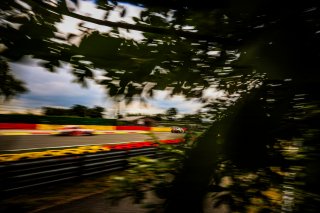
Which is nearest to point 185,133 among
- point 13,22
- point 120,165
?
point 13,22

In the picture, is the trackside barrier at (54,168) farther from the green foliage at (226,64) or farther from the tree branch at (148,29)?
the tree branch at (148,29)

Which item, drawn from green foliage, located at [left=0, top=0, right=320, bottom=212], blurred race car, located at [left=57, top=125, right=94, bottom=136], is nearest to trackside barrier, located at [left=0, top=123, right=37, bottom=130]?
blurred race car, located at [left=57, top=125, right=94, bottom=136]

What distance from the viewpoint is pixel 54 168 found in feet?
24.6

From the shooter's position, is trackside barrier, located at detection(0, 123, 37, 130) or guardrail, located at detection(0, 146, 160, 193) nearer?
guardrail, located at detection(0, 146, 160, 193)

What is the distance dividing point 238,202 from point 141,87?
1.38 m

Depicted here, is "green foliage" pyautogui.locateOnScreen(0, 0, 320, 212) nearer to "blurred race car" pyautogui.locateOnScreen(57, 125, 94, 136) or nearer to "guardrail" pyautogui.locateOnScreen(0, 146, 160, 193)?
"guardrail" pyautogui.locateOnScreen(0, 146, 160, 193)

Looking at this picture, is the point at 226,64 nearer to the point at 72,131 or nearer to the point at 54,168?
the point at 54,168

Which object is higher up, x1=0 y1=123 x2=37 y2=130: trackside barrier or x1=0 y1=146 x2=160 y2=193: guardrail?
x1=0 y1=123 x2=37 y2=130: trackside barrier

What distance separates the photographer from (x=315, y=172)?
1.42 meters

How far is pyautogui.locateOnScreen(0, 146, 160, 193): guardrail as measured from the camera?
6402mm

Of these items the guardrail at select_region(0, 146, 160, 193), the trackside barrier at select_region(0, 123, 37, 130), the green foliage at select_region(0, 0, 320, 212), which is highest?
the trackside barrier at select_region(0, 123, 37, 130)

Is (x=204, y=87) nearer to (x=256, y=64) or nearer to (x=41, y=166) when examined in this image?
(x=256, y=64)

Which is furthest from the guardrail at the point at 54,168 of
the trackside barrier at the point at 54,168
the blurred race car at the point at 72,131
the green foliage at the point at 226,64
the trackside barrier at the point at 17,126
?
the trackside barrier at the point at 17,126

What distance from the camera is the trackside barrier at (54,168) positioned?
6.40m
